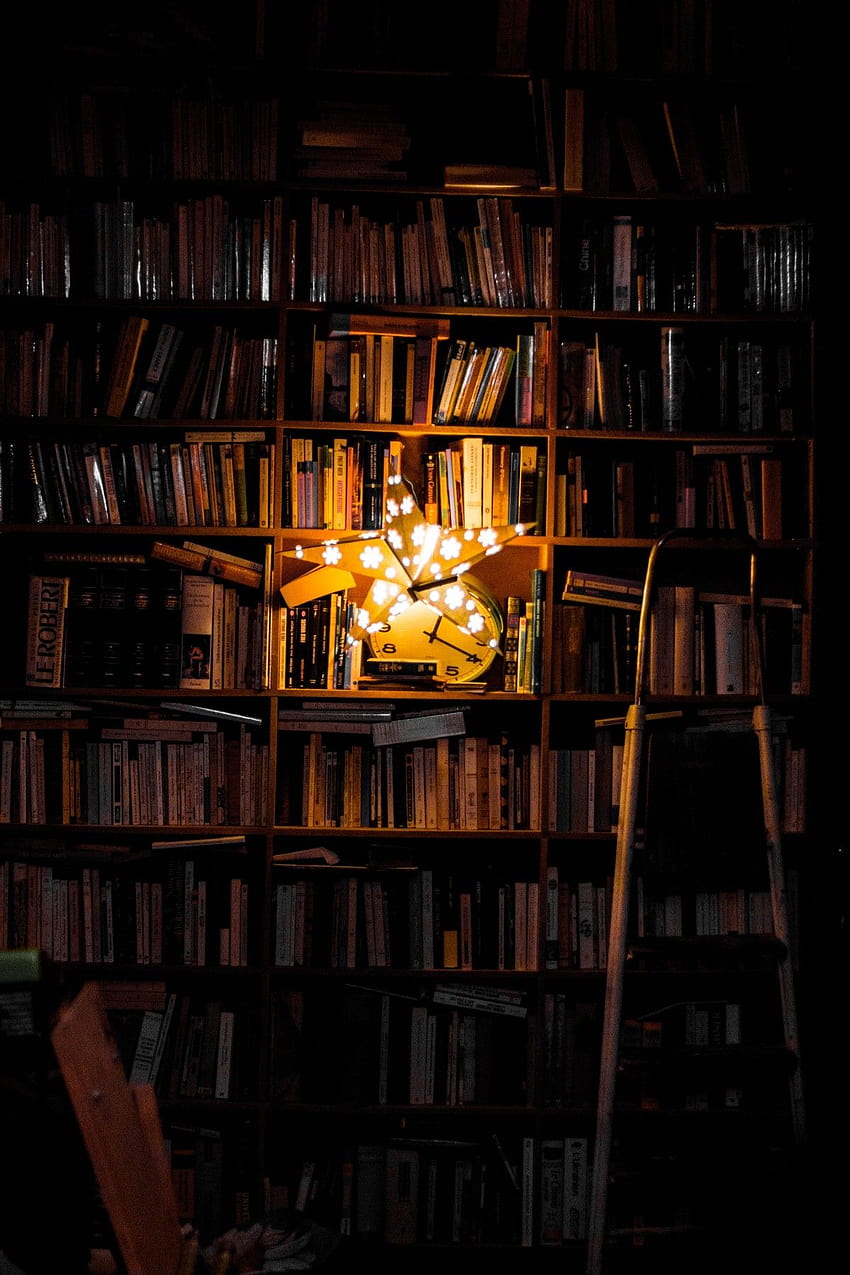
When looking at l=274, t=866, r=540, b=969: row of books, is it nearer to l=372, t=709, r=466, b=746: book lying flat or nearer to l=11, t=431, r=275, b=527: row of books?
l=372, t=709, r=466, b=746: book lying flat

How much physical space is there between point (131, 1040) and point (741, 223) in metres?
2.90

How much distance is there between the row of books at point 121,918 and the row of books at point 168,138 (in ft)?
6.36

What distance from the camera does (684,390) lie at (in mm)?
3057

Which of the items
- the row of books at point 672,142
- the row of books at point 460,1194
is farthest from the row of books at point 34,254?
the row of books at point 460,1194

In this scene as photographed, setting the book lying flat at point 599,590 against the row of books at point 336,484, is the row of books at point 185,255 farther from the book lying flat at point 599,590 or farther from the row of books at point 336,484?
the book lying flat at point 599,590

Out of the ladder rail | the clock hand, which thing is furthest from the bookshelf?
the ladder rail

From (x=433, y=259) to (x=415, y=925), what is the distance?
1886mm

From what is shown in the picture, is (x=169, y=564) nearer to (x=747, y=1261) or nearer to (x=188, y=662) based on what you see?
(x=188, y=662)

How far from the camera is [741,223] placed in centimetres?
311

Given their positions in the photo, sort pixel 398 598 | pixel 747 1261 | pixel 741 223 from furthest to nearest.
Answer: pixel 741 223
pixel 398 598
pixel 747 1261

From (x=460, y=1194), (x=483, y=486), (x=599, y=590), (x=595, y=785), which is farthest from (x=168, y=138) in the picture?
(x=460, y=1194)

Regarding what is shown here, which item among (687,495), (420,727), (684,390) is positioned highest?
(684,390)

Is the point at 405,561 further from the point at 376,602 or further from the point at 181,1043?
the point at 181,1043

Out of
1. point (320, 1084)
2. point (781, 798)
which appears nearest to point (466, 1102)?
point (320, 1084)
